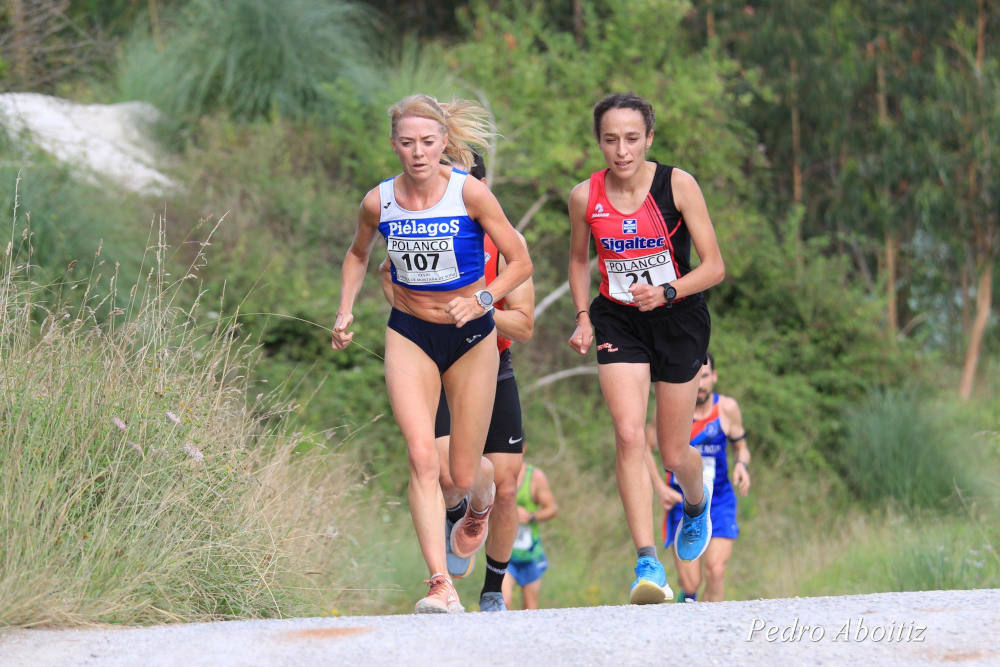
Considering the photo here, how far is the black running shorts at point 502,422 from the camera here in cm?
653

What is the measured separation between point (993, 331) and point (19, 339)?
1654 cm

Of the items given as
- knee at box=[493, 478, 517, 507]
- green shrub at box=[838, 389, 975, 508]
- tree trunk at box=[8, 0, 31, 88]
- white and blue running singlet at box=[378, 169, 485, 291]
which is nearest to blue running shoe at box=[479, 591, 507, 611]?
knee at box=[493, 478, 517, 507]

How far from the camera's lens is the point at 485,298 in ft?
17.9

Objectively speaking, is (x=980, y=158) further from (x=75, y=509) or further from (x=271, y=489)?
(x=75, y=509)

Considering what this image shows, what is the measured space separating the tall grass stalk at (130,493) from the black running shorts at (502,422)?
888 millimetres

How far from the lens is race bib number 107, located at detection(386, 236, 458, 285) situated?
555 cm

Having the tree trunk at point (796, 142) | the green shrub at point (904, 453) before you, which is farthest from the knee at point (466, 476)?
the tree trunk at point (796, 142)

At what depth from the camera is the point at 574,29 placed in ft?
64.7

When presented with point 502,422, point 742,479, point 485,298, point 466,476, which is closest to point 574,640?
point 485,298

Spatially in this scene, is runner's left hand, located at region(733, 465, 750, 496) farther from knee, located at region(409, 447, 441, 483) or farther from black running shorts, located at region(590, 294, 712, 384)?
knee, located at region(409, 447, 441, 483)

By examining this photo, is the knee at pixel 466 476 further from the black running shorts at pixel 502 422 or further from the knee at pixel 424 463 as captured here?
the knee at pixel 424 463

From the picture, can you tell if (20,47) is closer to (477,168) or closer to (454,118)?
(477,168)

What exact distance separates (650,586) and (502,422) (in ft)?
4.36

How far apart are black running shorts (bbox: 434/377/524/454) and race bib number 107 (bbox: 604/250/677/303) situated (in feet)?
2.75
